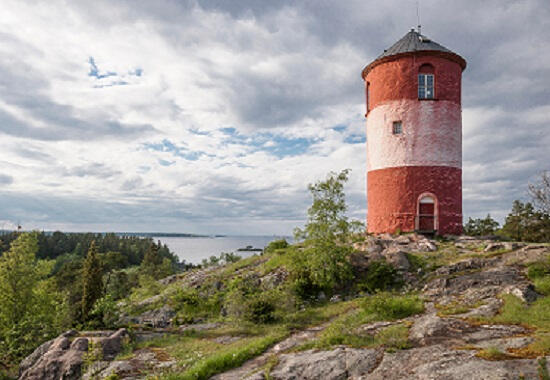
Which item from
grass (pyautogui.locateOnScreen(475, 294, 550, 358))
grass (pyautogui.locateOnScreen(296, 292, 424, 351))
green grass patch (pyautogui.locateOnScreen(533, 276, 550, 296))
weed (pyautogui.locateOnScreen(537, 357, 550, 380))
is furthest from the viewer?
green grass patch (pyautogui.locateOnScreen(533, 276, 550, 296))

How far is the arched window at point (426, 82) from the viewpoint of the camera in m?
23.5

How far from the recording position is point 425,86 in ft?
77.3

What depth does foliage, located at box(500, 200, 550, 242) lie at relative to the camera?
30938 mm

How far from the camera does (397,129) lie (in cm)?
2373

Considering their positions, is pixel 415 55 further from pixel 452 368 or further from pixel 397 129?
pixel 452 368

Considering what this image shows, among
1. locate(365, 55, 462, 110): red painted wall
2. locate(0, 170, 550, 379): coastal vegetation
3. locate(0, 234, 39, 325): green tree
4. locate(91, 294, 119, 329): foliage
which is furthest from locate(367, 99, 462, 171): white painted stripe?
locate(0, 234, 39, 325): green tree

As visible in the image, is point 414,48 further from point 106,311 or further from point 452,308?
point 106,311

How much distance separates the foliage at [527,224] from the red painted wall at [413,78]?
1435cm

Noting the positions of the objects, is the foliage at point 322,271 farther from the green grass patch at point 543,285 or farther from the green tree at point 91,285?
the green tree at point 91,285

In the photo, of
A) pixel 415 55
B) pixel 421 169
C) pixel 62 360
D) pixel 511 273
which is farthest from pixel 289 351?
pixel 415 55

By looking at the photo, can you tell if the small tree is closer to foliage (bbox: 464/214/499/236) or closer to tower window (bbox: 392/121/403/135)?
tower window (bbox: 392/121/403/135)

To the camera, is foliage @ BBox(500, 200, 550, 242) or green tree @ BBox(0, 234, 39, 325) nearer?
green tree @ BBox(0, 234, 39, 325)

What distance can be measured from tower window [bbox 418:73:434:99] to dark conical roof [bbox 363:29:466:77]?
1.50m

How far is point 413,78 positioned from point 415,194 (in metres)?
7.24
